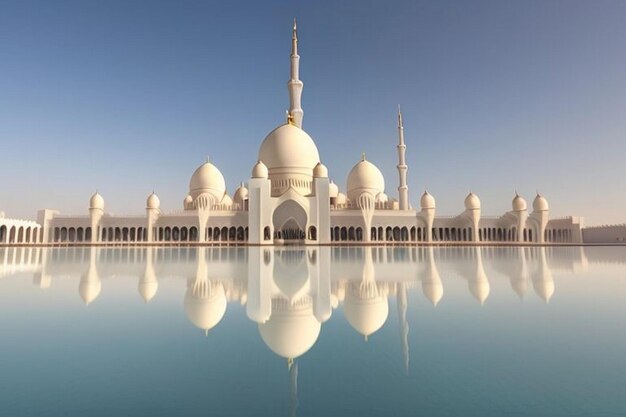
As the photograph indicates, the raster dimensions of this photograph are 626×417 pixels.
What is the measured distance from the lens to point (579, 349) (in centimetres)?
319

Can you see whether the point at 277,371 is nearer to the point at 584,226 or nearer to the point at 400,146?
the point at 400,146

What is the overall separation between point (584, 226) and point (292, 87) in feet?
87.9

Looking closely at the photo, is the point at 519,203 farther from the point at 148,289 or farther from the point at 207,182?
the point at 148,289

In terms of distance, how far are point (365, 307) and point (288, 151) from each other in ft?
94.3

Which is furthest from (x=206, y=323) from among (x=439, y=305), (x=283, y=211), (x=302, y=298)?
(x=283, y=211)

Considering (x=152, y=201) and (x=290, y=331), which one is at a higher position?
(x=152, y=201)

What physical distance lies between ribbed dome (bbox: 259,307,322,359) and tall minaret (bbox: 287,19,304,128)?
3195cm

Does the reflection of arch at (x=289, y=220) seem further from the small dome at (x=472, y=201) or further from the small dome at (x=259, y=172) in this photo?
the small dome at (x=472, y=201)

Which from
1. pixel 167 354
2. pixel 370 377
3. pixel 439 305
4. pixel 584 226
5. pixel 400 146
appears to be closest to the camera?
pixel 370 377

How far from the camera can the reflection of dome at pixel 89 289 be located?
5.60 metres

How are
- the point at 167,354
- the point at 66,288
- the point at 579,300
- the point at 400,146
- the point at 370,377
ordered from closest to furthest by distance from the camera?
1. the point at 370,377
2. the point at 167,354
3. the point at 579,300
4. the point at 66,288
5. the point at 400,146

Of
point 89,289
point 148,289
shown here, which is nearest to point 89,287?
point 89,289

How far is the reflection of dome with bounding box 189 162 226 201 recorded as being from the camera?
3569 centimetres

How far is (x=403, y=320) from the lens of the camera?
420 centimetres
